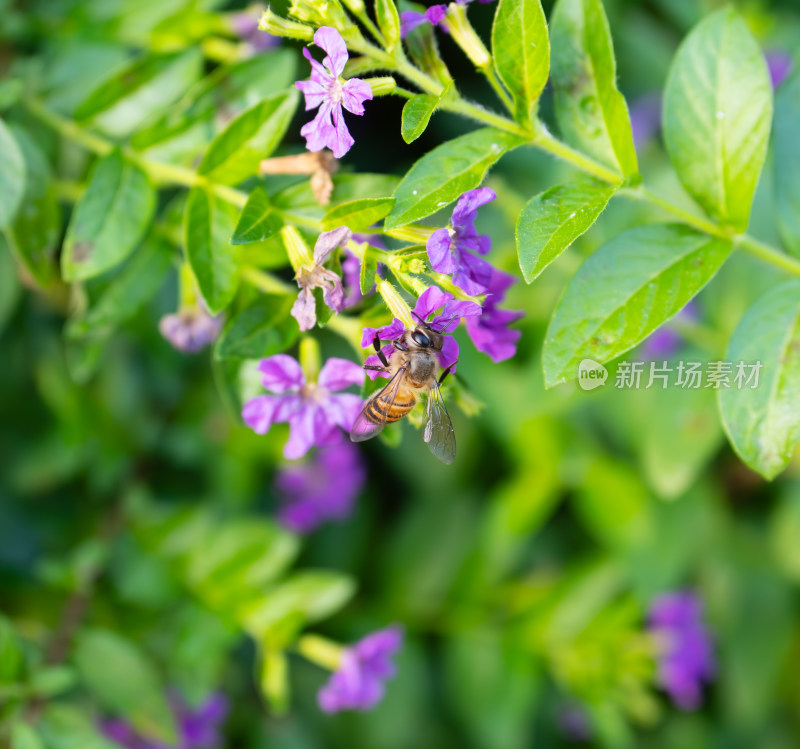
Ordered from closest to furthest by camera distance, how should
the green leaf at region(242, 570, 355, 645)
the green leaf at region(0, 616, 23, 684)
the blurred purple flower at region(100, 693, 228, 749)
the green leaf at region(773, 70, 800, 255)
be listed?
1. the green leaf at region(773, 70, 800, 255)
2. the green leaf at region(0, 616, 23, 684)
3. the green leaf at region(242, 570, 355, 645)
4. the blurred purple flower at region(100, 693, 228, 749)

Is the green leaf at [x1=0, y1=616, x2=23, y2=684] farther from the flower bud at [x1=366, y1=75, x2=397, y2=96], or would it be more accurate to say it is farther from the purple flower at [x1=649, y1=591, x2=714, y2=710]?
the purple flower at [x1=649, y1=591, x2=714, y2=710]

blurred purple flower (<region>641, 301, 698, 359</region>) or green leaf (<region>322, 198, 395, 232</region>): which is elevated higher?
green leaf (<region>322, 198, 395, 232</region>)

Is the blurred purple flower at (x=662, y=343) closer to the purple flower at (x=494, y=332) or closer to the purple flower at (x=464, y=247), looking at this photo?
the purple flower at (x=494, y=332)

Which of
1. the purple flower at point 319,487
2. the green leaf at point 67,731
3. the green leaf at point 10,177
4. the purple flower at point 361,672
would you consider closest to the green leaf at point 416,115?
the green leaf at point 10,177

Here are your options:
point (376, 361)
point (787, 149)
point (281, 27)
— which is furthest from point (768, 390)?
point (281, 27)

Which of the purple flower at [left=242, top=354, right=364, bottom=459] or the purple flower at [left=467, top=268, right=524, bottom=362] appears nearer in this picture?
the purple flower at [left=467, top=268, right=524, bottom=362]

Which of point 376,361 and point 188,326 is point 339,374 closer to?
point 376,361

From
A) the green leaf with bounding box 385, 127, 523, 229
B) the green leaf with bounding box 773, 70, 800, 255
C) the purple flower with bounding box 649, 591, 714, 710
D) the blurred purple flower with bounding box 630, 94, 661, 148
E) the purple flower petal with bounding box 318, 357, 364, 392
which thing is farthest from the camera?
the blurred purple flower with bounding box 630, 94, 661, 148

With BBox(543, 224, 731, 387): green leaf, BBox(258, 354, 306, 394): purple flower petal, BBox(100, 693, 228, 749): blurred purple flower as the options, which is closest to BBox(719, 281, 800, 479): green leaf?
BBox(543, 224, 731, 387): green leaf

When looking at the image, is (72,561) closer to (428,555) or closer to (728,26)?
(428,555)
